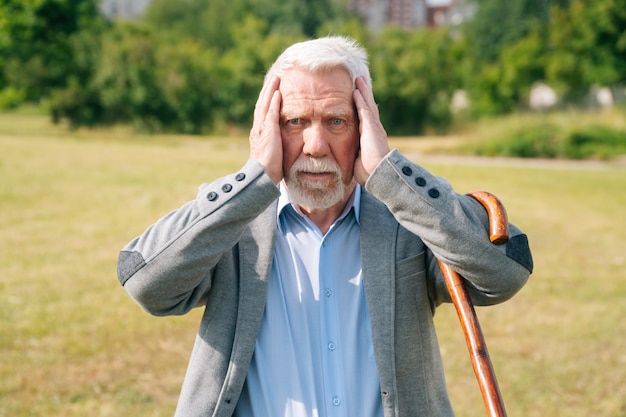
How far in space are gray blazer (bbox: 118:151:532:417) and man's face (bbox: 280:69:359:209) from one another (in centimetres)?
14

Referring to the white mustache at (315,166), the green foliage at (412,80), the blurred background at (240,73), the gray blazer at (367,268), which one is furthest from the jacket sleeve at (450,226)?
the green foliage at (412,80)

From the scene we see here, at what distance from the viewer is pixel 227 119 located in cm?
3391

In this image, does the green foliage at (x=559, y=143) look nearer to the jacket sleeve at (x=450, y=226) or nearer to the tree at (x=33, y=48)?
the tree at (x=33, y=48)

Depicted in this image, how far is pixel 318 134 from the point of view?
7.21 feet

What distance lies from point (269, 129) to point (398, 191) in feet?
1.40

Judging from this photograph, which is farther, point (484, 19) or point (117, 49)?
point (484, 19)

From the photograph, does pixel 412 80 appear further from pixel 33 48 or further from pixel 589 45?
pixel 33 48

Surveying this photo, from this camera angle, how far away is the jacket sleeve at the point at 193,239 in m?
2.04

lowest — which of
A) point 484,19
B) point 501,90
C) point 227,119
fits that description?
point 227,119

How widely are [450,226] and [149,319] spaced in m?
4.59

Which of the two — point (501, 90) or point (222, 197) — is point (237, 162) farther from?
point (501, 90)

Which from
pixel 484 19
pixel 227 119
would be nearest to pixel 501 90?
pixel 227 119

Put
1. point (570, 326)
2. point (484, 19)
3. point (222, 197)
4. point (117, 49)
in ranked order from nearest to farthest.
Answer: point (222, 197) < point (570, 326) < point (117, 49) < point (484, 19)

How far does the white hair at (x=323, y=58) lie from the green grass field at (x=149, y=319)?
2.99m
